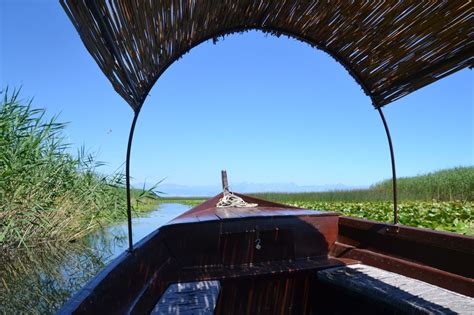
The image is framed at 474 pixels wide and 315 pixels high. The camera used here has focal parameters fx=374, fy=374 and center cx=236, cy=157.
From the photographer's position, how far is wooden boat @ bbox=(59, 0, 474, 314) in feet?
5.31

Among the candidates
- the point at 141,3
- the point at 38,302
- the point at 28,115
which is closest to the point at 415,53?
the point at 141,3

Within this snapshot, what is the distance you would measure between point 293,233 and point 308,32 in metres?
1.42

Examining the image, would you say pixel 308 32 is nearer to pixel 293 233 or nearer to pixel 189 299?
pixel 293 233

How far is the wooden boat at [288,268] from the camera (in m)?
1.78

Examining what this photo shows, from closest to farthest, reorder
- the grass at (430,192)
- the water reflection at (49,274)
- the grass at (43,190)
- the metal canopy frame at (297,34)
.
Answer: the metal canopy frame at (297,34) < the water reflection at (49,274) < the grass at (43,190) < the grass at (430,192)

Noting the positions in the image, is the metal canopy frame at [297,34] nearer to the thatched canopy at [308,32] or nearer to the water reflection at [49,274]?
the thatched canopy at [308,32]

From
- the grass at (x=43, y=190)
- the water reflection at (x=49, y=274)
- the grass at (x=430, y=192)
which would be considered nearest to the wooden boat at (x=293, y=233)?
the water reflection at (x=49, y=274)

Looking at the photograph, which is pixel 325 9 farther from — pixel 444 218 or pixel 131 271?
pixel 444 218

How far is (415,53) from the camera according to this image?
2.05 m

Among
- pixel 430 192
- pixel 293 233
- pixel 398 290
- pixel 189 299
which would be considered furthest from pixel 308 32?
pixel 430 192

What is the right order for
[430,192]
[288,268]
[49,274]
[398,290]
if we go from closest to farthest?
[398,290]
[288,268]
[49,274]
[430,192]

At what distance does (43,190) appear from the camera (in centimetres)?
507

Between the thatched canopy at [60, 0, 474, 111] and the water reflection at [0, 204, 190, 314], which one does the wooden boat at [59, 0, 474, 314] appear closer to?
the thatched canopy at [60, 0, 474, 111]

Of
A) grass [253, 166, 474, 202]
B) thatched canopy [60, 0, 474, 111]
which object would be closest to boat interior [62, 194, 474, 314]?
thatched canopy [60, 0, 474, 111]
